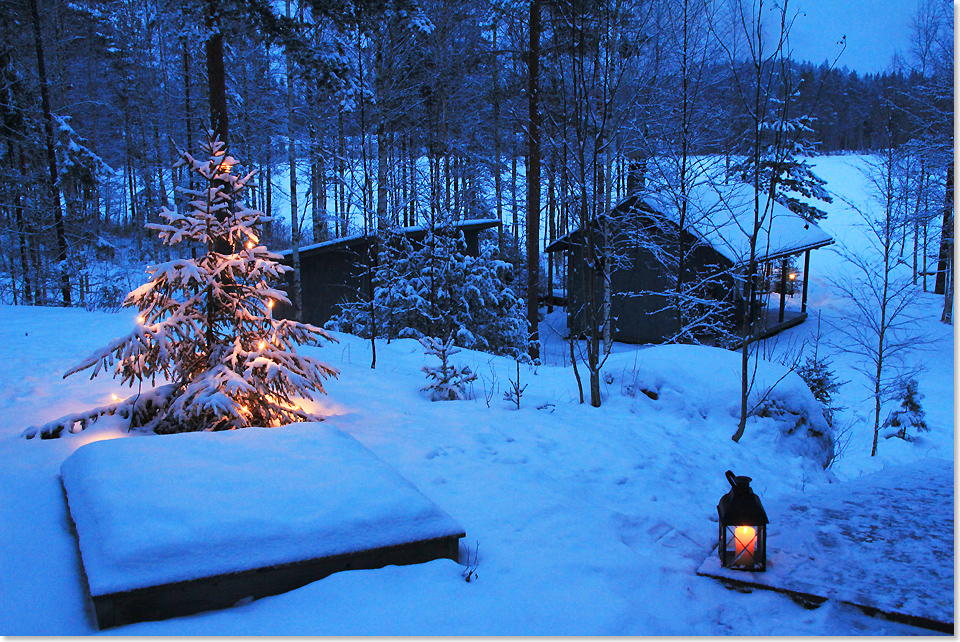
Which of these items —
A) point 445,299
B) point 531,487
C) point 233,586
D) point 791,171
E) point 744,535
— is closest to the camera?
point 233,586

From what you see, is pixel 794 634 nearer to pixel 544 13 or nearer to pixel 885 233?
pixel 885 233

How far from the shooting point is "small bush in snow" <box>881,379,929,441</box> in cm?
840

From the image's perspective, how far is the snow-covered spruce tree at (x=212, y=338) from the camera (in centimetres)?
430

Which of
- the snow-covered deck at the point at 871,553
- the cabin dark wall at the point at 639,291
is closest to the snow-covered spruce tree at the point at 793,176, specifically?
the snow-covered deck at the point at 871,553

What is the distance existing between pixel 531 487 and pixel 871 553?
1.94 m

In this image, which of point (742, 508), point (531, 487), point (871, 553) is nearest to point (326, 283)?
point (531, 487)

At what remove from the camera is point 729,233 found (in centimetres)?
1340

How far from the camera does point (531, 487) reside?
4078 mm

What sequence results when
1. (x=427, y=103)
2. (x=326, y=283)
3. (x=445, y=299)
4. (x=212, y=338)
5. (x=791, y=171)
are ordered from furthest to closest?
(x=427, y=103) < (x=791, y=171) < (x=326, y=283) < (x=445, y=299) < (x=212, y=338)

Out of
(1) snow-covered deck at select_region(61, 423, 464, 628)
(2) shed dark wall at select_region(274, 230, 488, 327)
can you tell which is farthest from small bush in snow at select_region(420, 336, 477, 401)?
(2) shed dark wall at select_region(274, 230, 488, 327)

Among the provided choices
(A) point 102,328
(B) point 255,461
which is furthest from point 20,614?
(A) point 102,328

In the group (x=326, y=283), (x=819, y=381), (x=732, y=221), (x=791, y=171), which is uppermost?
(x=791, y=171)

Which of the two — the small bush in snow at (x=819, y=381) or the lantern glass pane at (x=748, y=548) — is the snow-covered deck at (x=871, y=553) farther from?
the small bush in snow at (x=819, y=381)

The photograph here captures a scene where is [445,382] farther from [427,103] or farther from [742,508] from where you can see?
[427,103]
